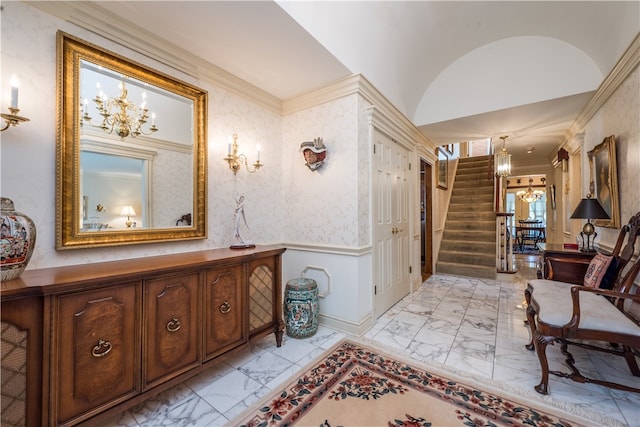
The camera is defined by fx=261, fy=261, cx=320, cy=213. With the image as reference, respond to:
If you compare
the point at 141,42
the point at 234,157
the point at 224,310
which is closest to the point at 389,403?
the point at 224,310

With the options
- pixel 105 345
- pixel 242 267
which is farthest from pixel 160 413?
pixel 242 267

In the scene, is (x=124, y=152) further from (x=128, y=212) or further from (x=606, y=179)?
(x=606, y=179)

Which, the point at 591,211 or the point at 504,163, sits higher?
the point at 504,163

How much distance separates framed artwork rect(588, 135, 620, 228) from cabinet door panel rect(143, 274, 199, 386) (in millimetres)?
3751

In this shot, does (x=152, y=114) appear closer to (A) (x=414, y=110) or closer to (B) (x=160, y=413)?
(B) (x=160, y=413)

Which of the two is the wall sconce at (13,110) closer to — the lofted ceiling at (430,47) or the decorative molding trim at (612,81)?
the lofted ceiling at (430,47)

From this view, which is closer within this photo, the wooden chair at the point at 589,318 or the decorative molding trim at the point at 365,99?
the wooden chair at the point at 589,318

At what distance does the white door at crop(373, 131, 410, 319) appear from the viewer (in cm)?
294

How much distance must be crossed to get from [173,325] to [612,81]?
4.23 meters

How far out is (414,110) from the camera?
3.75m

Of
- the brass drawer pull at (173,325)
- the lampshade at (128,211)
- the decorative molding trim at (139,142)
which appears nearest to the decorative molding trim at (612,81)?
the decorative molding trim at (139,142)

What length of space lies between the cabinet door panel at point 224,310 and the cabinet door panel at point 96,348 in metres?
0.43

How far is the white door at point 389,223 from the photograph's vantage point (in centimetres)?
294

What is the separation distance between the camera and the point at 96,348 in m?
1.32
